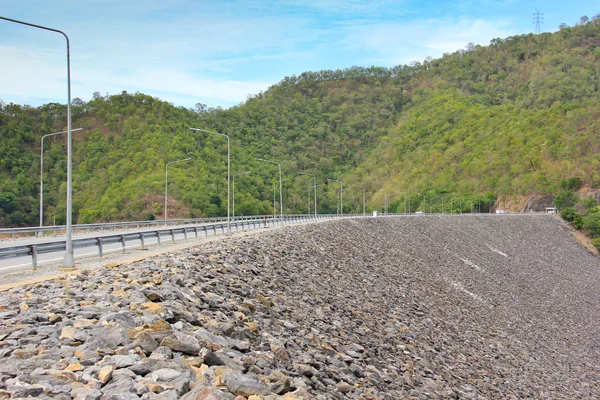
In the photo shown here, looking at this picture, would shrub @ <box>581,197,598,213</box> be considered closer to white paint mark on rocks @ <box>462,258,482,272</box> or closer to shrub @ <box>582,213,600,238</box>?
shrub @ <box>582,213,600,238</box>

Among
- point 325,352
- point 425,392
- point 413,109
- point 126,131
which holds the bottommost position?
point 425,392

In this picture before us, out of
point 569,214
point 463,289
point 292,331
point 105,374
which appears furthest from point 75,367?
point 569,214

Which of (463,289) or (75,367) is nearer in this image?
(75,367)

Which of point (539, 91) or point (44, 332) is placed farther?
point (539, 91)

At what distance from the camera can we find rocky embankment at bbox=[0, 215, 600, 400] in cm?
737

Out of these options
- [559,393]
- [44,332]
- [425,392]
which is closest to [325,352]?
[425,392]

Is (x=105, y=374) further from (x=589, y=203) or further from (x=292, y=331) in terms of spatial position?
(x=589, y=203)

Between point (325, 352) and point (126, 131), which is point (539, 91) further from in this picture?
point (325, 352)

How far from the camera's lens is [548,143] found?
139 metres

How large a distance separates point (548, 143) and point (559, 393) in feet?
428

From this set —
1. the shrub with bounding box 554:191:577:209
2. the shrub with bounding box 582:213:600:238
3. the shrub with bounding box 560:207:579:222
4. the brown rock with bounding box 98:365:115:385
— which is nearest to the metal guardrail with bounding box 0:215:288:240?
the brown rock with bounding box 98:365:115:385

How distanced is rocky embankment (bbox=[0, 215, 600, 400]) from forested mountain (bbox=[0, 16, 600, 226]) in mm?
53844

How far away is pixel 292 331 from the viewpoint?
13398 millimetres

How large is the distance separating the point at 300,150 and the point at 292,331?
14662 centimetres
